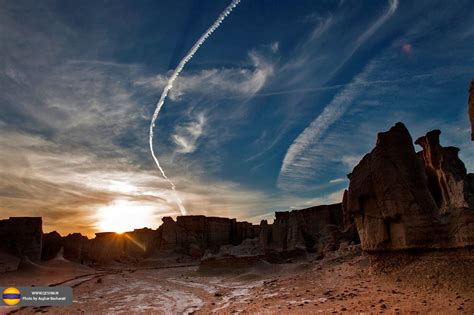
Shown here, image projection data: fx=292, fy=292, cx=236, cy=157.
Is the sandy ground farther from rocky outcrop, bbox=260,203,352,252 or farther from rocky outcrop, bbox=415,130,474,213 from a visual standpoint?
rocky outcrop, bbox=260,203,352,252

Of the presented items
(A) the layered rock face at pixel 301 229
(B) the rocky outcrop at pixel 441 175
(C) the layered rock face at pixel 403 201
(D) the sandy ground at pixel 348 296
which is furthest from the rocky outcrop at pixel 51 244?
(B) the rocky outcrop at pixel 441 175

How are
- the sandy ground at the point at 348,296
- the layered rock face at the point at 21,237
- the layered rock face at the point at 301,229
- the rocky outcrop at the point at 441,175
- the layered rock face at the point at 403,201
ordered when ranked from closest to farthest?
the sandy ground at the point at 348,296 → the layered rock face at the point at 403,201 → the rocky outcrop at the point at 441,175 → the layered rock face at the point at 301,229 → the layered rock face at the point at 21,237

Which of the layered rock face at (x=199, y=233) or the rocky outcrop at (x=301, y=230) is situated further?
the layered rock face at (x=199, y=233)

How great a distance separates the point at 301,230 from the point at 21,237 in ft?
162

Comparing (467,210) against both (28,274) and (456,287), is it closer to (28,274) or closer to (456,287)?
(456,287)

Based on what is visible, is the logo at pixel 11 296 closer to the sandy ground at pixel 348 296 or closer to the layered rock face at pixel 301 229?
the sandy ground at pixel 348 296

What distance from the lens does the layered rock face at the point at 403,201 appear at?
13.0m

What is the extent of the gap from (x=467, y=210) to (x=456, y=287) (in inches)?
136

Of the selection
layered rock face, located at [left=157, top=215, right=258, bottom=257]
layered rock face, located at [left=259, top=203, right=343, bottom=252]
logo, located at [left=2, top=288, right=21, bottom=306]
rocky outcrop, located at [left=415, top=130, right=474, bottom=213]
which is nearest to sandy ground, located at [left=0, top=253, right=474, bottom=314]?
logo, located at [left=2, top=288, right=21, bottom=306]

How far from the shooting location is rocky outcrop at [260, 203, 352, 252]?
4878 centimetres

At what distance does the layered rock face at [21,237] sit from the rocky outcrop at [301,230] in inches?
1554

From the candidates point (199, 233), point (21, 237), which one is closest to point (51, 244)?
point (21, 237)

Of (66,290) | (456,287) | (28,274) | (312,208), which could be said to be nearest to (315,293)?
(456,287)

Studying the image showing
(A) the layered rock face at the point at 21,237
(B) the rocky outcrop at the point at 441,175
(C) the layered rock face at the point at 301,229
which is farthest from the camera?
(A) the layered rock face at the point at 21,237
